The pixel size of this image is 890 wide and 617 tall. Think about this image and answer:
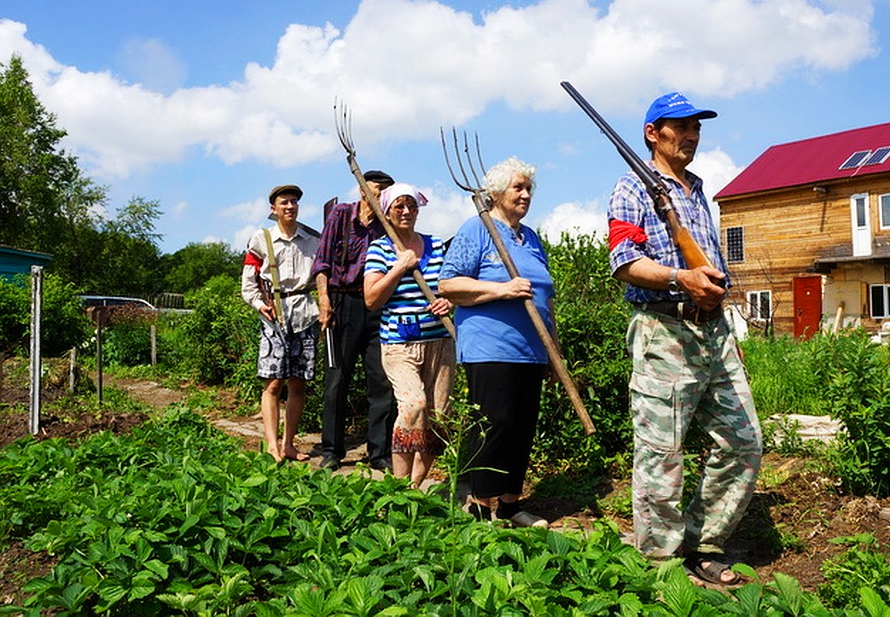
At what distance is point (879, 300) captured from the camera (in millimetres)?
25047

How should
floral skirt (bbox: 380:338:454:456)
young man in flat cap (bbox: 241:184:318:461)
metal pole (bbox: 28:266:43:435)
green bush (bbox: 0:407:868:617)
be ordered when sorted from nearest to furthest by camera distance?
green bush (bbox: 0:407:868:617)
floral skirt (bbox: 380:338:454:456)
young man in flat cap (bbox: 241:184:318:461)
metal pole (bbox: 28:266:43:435)

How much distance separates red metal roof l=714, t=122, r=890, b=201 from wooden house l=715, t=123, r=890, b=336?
36mm

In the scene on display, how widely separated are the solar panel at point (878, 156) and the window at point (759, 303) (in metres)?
5.12

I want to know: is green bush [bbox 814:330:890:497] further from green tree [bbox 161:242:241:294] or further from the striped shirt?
green tree [bbox 161:242:241:294]

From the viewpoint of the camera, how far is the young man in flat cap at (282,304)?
18.4 feet

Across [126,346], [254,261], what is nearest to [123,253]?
[126,346]

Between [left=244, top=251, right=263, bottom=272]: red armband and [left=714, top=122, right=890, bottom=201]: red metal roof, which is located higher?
[left=714, top=122, right=890, bottom=201]: red metal roof

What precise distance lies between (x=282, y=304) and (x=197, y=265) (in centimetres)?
9021

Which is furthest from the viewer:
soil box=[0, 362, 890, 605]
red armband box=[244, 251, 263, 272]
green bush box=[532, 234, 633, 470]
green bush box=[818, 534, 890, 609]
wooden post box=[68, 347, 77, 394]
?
wooden post box=[68, 347, 77, 394]

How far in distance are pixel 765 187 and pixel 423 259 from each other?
992 inches

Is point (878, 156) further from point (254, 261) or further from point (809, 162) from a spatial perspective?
point (254, 261)

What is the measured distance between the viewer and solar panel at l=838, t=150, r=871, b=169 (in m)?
25.6

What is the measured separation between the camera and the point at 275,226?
580 centimetres

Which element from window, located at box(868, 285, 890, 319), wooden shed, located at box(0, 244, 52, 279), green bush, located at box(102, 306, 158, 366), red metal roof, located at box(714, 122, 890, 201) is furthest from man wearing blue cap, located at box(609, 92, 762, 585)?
wooden shed, located at box(0, 244, 52, 279)
